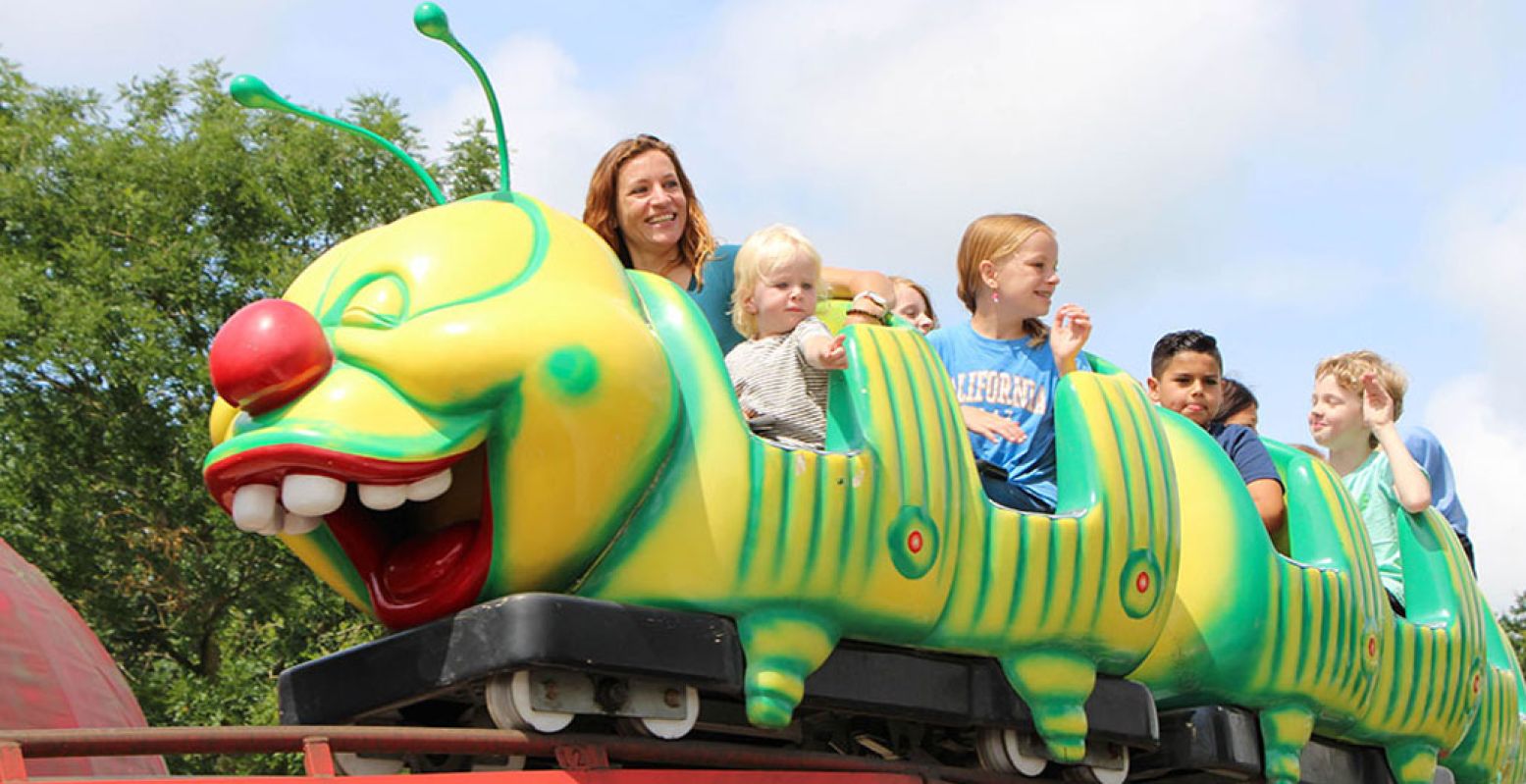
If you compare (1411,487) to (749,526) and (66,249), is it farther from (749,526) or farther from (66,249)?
(66,249)

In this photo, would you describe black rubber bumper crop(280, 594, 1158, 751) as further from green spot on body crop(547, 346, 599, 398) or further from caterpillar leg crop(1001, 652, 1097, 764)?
green spot on body crop(547, 346, 599, 398)

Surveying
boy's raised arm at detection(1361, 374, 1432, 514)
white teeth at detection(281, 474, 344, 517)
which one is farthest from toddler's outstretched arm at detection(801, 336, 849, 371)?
boy's raised arm at detection(1361, 374, 1432, 514)

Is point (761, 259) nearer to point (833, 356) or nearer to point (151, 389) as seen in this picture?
point (833, 356)

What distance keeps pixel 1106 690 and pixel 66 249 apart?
13560 mm

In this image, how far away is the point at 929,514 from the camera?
4297 millimetres

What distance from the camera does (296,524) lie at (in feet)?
12.9

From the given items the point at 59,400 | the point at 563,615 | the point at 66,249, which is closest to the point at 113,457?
the point at 59,400

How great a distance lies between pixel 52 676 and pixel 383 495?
215 cm

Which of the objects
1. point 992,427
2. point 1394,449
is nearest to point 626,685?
point 992,427

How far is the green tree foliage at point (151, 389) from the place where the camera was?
15.9m

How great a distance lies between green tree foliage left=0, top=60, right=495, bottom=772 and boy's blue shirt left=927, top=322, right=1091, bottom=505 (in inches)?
422

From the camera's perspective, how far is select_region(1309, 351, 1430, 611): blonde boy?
6.27 meters

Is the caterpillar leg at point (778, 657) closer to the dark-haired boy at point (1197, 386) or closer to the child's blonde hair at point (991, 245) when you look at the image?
the child's blonde hair at point (991, 245)

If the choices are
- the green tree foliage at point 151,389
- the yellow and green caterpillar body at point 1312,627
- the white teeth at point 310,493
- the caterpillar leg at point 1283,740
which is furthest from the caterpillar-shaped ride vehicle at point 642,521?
the green tree foliage at point 151,389
